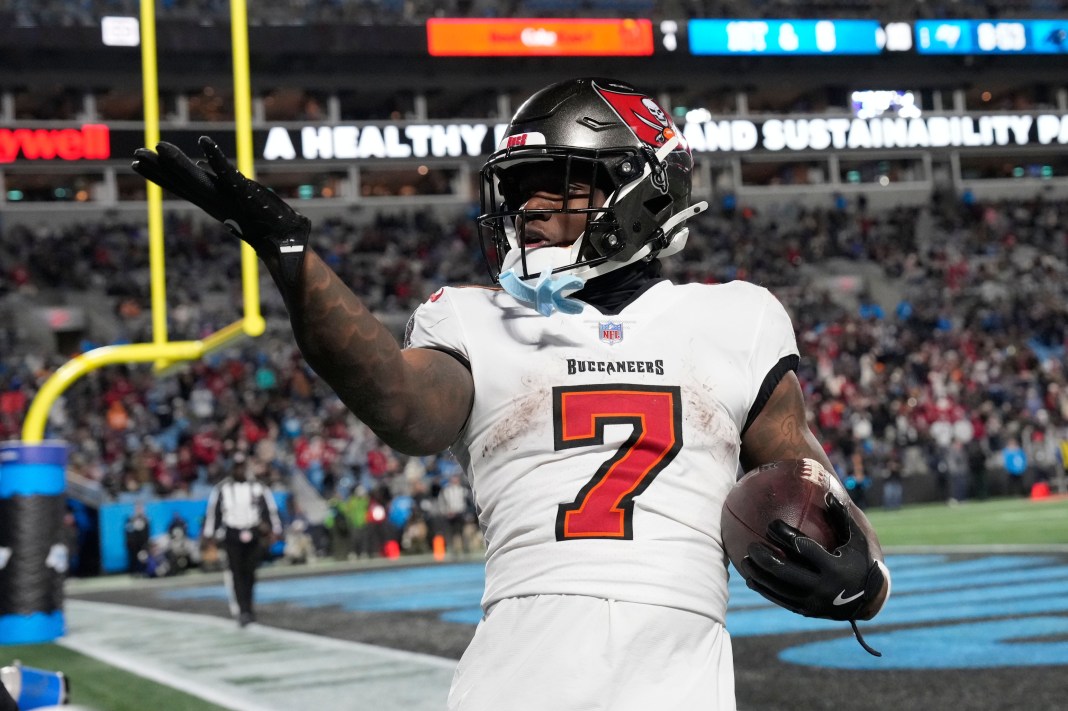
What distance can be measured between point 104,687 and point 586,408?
5633mm

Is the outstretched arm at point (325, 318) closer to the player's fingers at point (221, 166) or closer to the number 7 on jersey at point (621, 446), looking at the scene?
the player's fingers at point (221, 166)

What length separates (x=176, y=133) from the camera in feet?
65.9

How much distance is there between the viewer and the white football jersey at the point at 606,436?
5.84 feet

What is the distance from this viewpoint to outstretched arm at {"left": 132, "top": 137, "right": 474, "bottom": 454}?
1530 mm

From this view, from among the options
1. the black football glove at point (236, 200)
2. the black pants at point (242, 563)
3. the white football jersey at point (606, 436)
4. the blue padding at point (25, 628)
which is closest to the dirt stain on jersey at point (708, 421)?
the white football jersey at point (606, 436)

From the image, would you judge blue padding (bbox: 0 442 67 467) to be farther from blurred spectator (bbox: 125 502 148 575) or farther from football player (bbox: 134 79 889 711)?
blurred spectator (bbox: 125 502 148 575)

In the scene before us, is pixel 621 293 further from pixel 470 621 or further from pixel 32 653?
pixel 32 653

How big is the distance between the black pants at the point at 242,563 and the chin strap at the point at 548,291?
26.4ft

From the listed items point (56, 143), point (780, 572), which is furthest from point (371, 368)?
point (56, 143)

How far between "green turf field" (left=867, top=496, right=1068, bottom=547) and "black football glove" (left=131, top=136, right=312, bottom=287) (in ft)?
36.2

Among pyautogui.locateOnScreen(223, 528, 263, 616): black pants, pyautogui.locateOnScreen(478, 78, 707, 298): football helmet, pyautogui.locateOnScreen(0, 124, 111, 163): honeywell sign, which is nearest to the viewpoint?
pyautogui.locateOnScreen(478, 78, 707, 298): football helmet

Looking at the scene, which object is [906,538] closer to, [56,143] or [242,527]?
[242,527]

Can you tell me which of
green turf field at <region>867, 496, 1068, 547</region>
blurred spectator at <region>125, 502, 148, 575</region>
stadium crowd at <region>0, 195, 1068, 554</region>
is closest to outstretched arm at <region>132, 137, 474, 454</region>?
green turf field at <region>867, 496, 1068, 547</region>

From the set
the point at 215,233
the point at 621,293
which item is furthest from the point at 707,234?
the point at 621,293
